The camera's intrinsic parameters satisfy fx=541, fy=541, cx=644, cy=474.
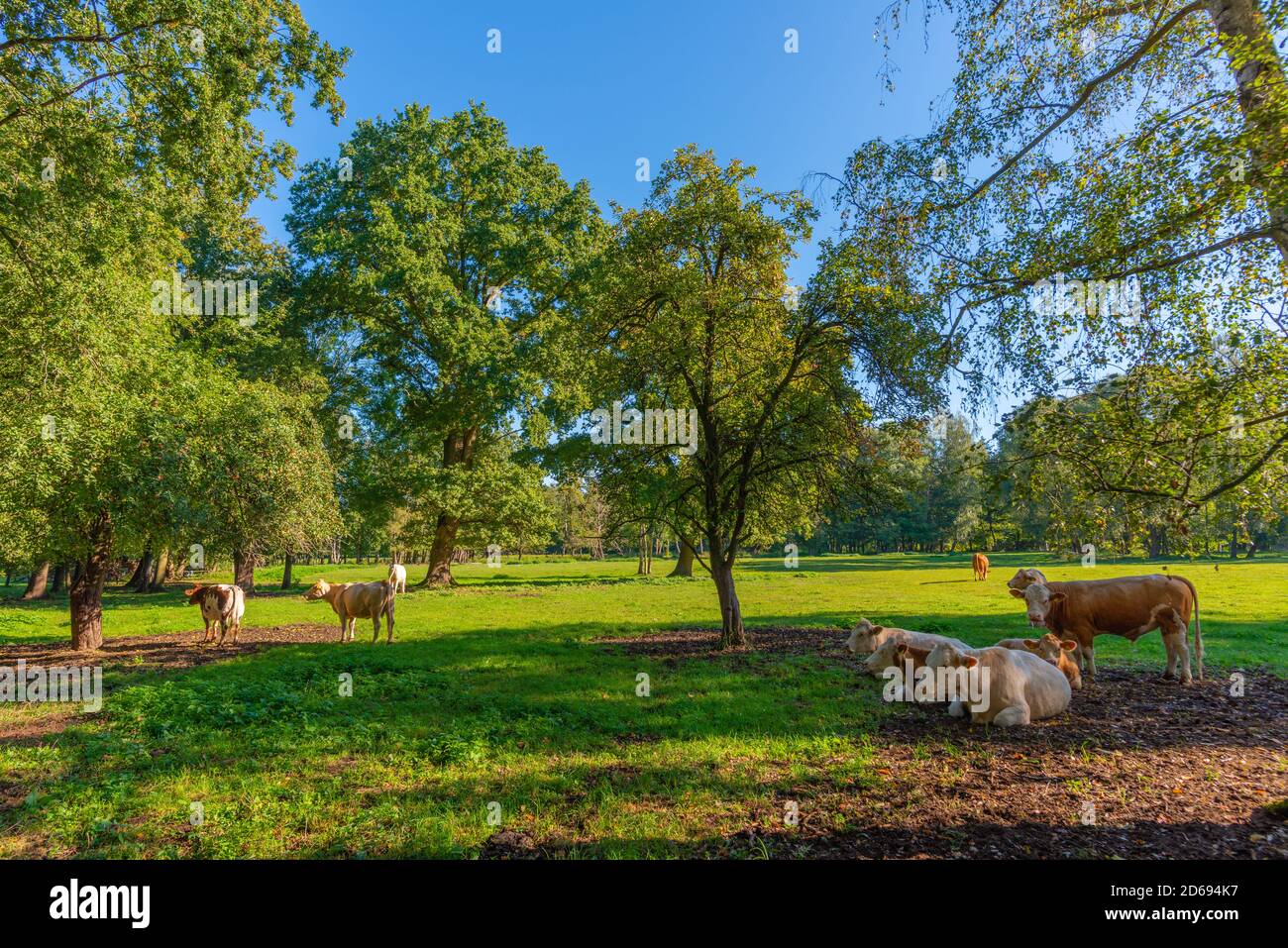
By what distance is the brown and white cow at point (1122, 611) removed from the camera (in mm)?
9680

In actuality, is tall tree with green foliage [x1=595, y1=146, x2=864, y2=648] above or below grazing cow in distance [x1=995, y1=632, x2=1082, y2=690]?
above

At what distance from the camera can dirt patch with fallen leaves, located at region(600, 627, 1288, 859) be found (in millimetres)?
4590

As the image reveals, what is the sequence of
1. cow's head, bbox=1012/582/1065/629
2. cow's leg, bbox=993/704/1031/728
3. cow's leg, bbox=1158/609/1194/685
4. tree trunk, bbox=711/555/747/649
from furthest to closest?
tree trunk, bbox=711/555/747/649 < cow's head, bbox=1012/582/1065/629 < cow's leg, bbox=1158/609/1194/685 < cow's leg, bbox=993/704/1031/728

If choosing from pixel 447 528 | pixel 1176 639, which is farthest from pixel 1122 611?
pixel 447 528

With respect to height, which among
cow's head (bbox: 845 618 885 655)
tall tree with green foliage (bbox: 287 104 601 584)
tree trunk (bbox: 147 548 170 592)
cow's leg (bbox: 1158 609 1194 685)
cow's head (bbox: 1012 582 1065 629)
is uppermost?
tall tree with green foliage (bbox: 287 104 601 584)

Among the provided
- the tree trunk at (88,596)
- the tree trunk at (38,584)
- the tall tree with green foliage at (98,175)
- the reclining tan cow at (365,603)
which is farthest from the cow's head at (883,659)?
the tree trunk at (38,584)

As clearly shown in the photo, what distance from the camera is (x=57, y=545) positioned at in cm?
1239

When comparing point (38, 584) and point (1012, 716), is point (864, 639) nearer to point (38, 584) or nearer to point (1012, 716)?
point (1012, 716)

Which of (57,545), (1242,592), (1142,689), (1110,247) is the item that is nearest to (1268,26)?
(1110,247)

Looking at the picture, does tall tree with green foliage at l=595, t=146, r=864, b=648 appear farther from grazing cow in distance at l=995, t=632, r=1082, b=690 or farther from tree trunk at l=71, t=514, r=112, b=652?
tree trunk at l=71, t=514, r=112, b=652

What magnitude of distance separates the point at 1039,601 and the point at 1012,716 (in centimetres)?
337

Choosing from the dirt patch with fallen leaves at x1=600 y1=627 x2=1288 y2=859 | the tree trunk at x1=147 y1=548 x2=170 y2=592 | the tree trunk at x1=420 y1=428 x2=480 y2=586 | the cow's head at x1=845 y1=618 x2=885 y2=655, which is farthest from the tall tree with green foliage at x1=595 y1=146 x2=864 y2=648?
the tree trunk at x1=147 y1=548 x2=170 y2=592
